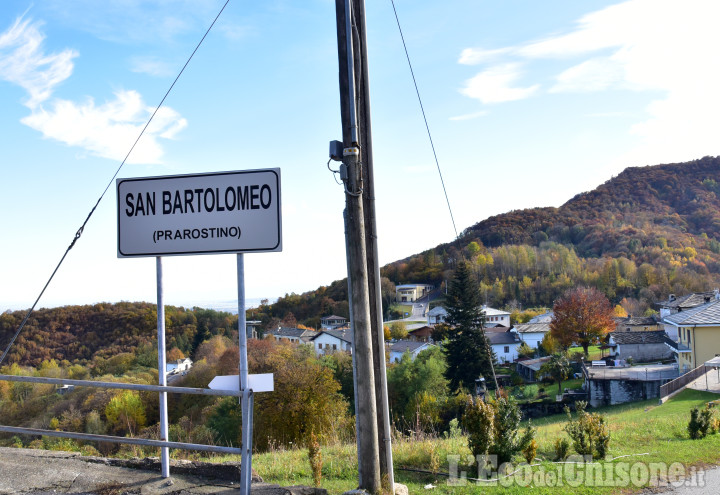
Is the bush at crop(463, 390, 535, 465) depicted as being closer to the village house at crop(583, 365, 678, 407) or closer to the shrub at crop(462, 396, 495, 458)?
the shrub at crop(462, 396, 495, 458)

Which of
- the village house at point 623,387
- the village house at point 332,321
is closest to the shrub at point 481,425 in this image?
the village house at point 623,387

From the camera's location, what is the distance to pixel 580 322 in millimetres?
61531

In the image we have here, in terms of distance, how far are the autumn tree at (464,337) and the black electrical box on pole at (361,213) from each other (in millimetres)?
39028

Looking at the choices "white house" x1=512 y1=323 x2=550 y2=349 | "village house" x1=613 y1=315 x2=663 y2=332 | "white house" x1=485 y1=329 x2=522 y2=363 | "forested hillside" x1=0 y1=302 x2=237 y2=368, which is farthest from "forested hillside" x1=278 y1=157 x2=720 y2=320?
"forested hillside" x1=0 y1=302 x2=237 y2=368

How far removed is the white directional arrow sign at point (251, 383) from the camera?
3945 mm

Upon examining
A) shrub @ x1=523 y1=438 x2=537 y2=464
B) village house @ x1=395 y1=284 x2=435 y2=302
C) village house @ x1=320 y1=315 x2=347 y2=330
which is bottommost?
village house @ x1=320 y1=315 x2=347 y2=330

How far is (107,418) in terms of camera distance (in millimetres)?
46562

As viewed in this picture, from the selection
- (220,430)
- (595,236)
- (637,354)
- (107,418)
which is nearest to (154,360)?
(107,418)

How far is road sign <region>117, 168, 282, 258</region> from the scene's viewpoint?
4234 millimetres

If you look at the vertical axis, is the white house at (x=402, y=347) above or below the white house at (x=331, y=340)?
below

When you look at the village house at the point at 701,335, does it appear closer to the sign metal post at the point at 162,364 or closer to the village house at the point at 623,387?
the village house at the point at 623,387

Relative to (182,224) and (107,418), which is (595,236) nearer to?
(107,418)

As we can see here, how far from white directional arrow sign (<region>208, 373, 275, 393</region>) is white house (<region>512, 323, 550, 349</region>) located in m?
69.7

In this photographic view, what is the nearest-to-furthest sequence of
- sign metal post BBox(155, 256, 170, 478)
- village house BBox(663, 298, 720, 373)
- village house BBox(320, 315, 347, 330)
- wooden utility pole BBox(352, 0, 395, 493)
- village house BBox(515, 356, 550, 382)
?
sign metal post BBox(155, 256, 170, 478)
wooden utility pole BBox(352, 0, 395, 493)
village house BBox(663, 298, 720, 373)
village house BBox(515, 356, 550, 382)
village house BBox(320, 315, 347, 330)
